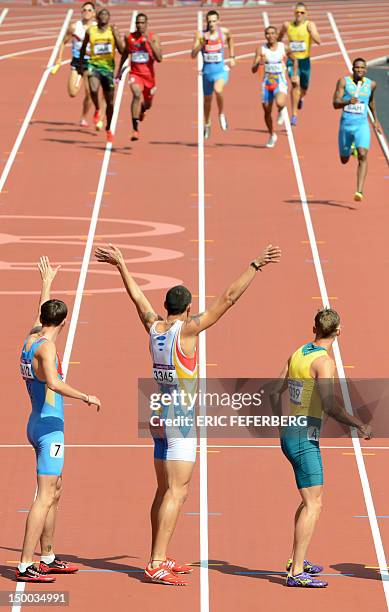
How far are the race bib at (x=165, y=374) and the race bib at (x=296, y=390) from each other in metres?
0.78

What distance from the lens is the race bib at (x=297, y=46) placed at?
28.0 meters

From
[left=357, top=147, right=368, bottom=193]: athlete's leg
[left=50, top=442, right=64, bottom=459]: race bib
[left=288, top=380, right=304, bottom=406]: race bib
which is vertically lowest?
[left=50, top=442, right=64, bottom=459]: race bib

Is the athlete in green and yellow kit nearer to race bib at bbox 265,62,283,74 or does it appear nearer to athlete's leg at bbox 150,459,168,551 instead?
athlete's leg at bbox 150,459,168,551

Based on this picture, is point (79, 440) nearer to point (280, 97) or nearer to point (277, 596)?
point (277, 596)

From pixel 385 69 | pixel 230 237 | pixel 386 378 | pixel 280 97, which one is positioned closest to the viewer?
pixel 386 378

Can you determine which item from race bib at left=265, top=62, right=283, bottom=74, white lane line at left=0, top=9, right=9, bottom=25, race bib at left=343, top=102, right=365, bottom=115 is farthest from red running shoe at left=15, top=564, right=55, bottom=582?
white lane line at left=0, top=9, right=9, bottom=25

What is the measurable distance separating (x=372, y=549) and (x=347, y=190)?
42.0 feet

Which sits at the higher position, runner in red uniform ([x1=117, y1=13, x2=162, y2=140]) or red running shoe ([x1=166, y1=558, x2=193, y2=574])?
runner in red uniform ([x1=117, y1=13, x2=162, y2=140])

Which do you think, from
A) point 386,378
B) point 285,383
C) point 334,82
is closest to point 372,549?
point 285,383

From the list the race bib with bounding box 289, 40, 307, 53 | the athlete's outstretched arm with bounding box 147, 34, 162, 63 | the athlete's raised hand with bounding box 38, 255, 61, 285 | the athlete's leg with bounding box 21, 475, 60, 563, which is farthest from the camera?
the race bib with bounding box 289, 40, 307, 53

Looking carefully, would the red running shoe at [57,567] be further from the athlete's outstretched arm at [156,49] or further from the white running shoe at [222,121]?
the white running shoe at [222,121]

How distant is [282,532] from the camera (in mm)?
12312

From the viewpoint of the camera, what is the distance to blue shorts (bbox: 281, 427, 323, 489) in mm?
10734

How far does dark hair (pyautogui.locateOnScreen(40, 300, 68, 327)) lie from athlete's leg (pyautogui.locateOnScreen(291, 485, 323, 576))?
194 cm
